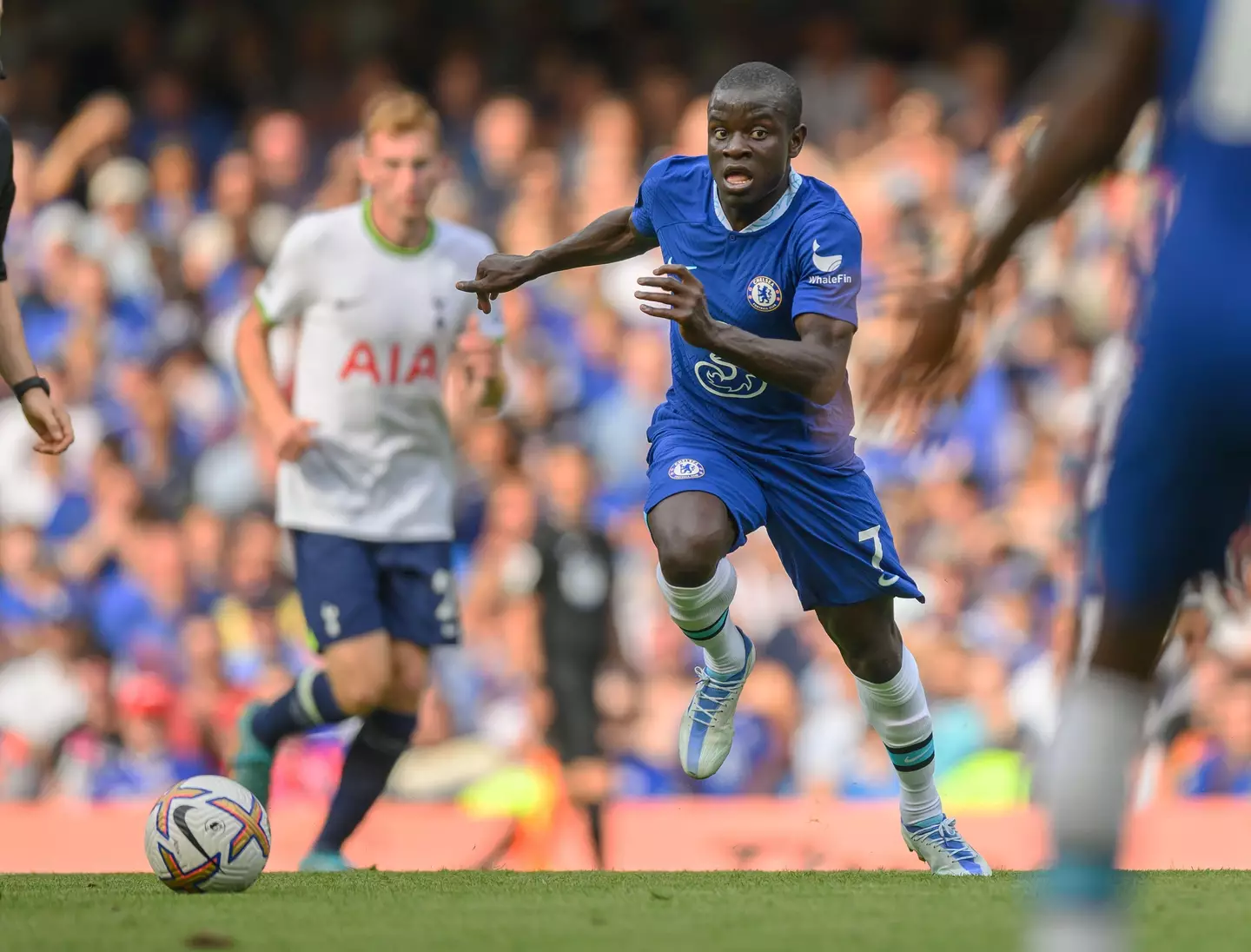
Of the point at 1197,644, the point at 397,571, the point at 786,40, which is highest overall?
the point at 786,40

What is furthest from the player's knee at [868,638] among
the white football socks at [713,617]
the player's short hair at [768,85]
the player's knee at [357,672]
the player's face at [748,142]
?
the player's knee at [357,672]

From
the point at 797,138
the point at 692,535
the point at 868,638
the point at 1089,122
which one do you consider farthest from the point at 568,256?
the point at 1089,122

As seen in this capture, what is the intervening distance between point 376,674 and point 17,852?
2.47m

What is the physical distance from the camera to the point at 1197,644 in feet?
32.6

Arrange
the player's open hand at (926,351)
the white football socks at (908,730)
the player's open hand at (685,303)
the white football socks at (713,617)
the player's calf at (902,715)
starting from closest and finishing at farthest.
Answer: the player's open hand at (926,351) → the player's open hand at (685,303) → the white football socks at (713,617) → the player's calf at (902,715) → the white football socks at (908,730)

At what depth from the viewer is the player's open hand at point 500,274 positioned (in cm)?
649

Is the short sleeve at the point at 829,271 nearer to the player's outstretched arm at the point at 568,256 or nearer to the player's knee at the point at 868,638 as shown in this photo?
the player's outstretched arm at the point at 568,256

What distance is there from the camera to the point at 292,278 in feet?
26.6

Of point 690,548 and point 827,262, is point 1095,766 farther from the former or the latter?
point 827,262

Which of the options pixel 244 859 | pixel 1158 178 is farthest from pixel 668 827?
pixel 1158 178

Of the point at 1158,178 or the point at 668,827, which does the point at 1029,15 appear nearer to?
the point at 668,827

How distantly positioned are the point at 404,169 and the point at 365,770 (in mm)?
2493

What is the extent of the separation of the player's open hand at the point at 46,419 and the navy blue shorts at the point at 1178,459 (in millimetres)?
3943

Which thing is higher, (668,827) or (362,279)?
(362,279)
